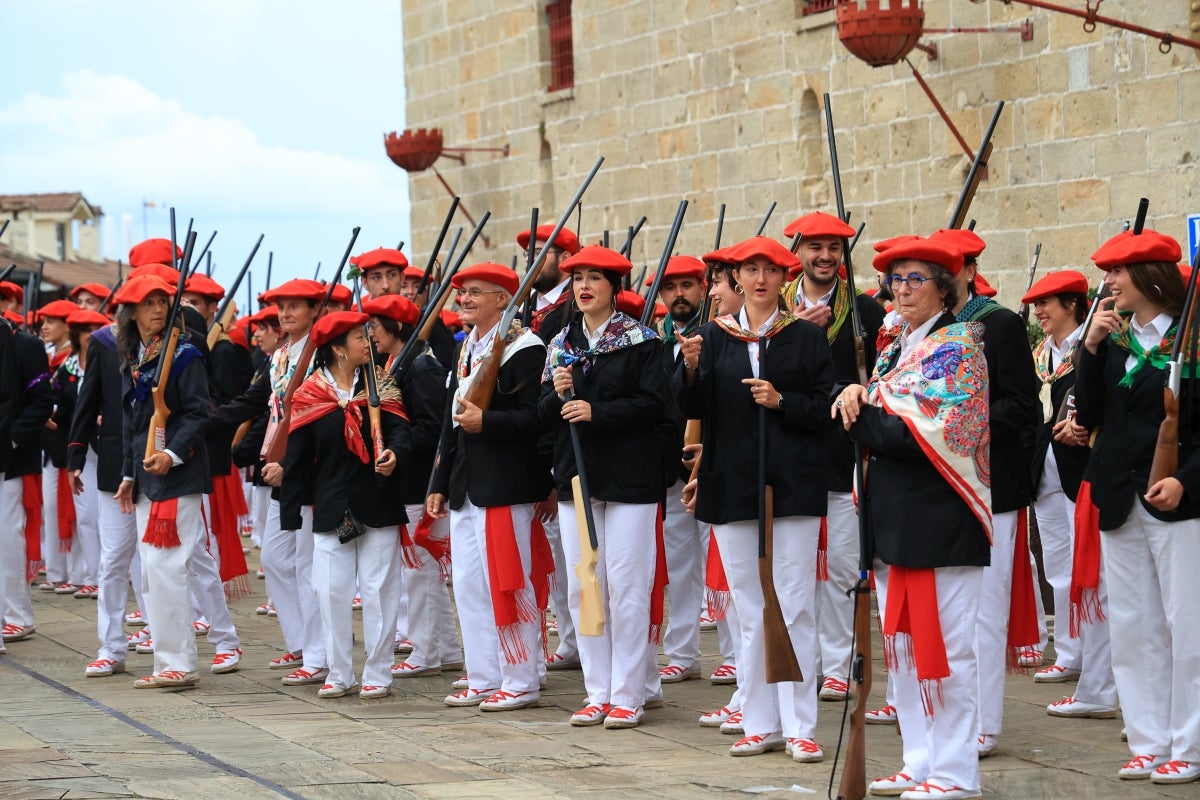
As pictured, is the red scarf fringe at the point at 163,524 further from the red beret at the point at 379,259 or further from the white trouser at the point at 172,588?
the red beret at the point at 379,259

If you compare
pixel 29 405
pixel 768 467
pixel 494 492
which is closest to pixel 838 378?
pixel 768 467

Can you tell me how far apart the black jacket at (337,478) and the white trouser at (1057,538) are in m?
3.09

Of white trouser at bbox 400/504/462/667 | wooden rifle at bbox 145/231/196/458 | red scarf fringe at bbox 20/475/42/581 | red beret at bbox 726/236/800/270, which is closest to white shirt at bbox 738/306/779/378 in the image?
red beret at bbox 726/236/800/270

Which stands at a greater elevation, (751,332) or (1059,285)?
(1059,285)

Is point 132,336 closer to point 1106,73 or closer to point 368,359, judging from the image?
point 368,359

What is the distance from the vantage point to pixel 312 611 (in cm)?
888

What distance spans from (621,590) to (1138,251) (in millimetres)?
2563

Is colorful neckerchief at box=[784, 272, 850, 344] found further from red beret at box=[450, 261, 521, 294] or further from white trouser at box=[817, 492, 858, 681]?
red beret at box=[450, 261, 521, 294]

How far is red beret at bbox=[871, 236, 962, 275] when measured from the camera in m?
6.12

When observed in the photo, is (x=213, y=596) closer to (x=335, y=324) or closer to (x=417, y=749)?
(x=335, y=324)

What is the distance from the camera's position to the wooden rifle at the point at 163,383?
8.68m

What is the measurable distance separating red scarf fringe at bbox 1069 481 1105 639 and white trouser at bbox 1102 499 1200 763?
789 millimetres

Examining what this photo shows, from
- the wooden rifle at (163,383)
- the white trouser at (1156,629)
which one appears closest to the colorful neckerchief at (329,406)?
the wooden rifle at (163,383)

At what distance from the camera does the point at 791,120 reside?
16719 millimetres
